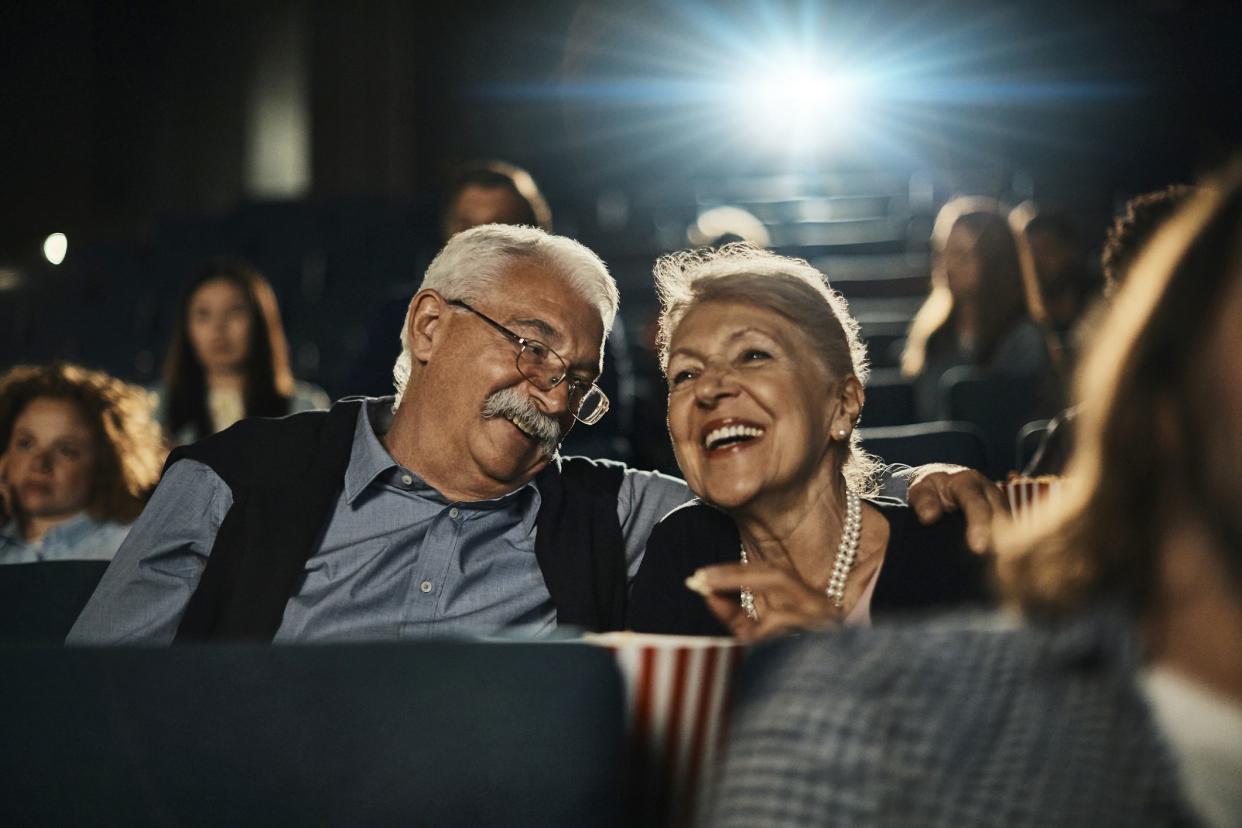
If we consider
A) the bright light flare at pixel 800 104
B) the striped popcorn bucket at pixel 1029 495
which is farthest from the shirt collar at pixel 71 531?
the bright light flare at pixel 800 104

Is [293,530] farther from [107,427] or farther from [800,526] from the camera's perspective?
[107,427]

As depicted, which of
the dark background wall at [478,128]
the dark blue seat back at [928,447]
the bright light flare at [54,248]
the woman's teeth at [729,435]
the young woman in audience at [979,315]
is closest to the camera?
the woman's teeth at [729,435]

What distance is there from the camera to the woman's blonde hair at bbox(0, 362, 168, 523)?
243 centimetres

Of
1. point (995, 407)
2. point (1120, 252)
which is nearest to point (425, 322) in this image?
point (1120, 252)

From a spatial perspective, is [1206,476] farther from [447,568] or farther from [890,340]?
[890,340]

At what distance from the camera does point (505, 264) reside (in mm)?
1873

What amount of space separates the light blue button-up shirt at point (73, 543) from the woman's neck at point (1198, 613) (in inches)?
78.3

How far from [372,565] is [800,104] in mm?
8254

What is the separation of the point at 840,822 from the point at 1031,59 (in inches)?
350

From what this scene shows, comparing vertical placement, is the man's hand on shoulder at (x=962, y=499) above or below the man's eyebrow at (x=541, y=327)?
below

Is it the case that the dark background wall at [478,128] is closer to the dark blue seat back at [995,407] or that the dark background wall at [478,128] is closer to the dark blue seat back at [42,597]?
the dark blue seat back at [995,407]

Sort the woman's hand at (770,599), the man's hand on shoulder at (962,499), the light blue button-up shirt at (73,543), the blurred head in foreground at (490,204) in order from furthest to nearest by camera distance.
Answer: the blurred head in foreground at (490,204) < the light blue button-up shirt at (73,543) < the man's hand on shoulder at (962,499) < the woman's hand at (770,599)

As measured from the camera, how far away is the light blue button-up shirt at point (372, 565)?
168cm

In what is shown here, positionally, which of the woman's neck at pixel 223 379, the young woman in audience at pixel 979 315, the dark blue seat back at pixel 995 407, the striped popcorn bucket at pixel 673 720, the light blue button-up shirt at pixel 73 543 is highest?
the young woman in audience at pixel 979 315
